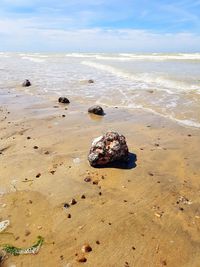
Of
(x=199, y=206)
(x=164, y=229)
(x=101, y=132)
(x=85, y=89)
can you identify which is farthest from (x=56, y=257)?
(x=85, y=89)

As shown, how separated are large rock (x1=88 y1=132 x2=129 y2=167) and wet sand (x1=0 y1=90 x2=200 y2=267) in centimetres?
17

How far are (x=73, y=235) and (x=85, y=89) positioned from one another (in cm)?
1212

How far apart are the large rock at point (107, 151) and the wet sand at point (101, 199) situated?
17 cm

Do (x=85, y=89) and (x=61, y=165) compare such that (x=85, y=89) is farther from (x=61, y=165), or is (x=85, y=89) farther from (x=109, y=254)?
(x=109, y=254)

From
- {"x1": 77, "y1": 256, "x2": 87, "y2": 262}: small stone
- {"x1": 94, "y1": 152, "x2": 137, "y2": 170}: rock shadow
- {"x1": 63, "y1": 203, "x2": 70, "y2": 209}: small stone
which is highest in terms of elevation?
{"x1": 77, "y1": 256, "x2": 87, "y2": 262}: small stone

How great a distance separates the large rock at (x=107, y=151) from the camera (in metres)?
5.89

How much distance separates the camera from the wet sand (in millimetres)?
3828

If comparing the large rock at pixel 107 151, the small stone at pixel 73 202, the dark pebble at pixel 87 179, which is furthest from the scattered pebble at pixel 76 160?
the small stone at pixel 73 202

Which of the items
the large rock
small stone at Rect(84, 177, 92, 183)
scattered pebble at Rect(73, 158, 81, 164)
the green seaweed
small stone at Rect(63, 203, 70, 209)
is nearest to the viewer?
the green seaweed

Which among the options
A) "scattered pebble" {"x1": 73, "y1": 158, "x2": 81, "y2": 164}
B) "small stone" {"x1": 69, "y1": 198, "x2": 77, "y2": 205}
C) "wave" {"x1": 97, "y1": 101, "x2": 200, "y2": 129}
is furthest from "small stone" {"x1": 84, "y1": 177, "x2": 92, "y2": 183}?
"wave" {"x1": 97, "y1": 101, "x2": 200, "y2": 129}

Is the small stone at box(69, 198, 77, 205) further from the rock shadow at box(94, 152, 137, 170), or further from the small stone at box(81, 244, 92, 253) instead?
the rock shadow at box(94, 152, 137, 170)

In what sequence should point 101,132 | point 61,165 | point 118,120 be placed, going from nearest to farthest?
point 61,165 < point 101,132 < point 118,120

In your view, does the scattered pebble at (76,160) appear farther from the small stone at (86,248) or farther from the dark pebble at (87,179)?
the small stone at (86,248)

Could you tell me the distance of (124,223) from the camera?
432 centimetres
